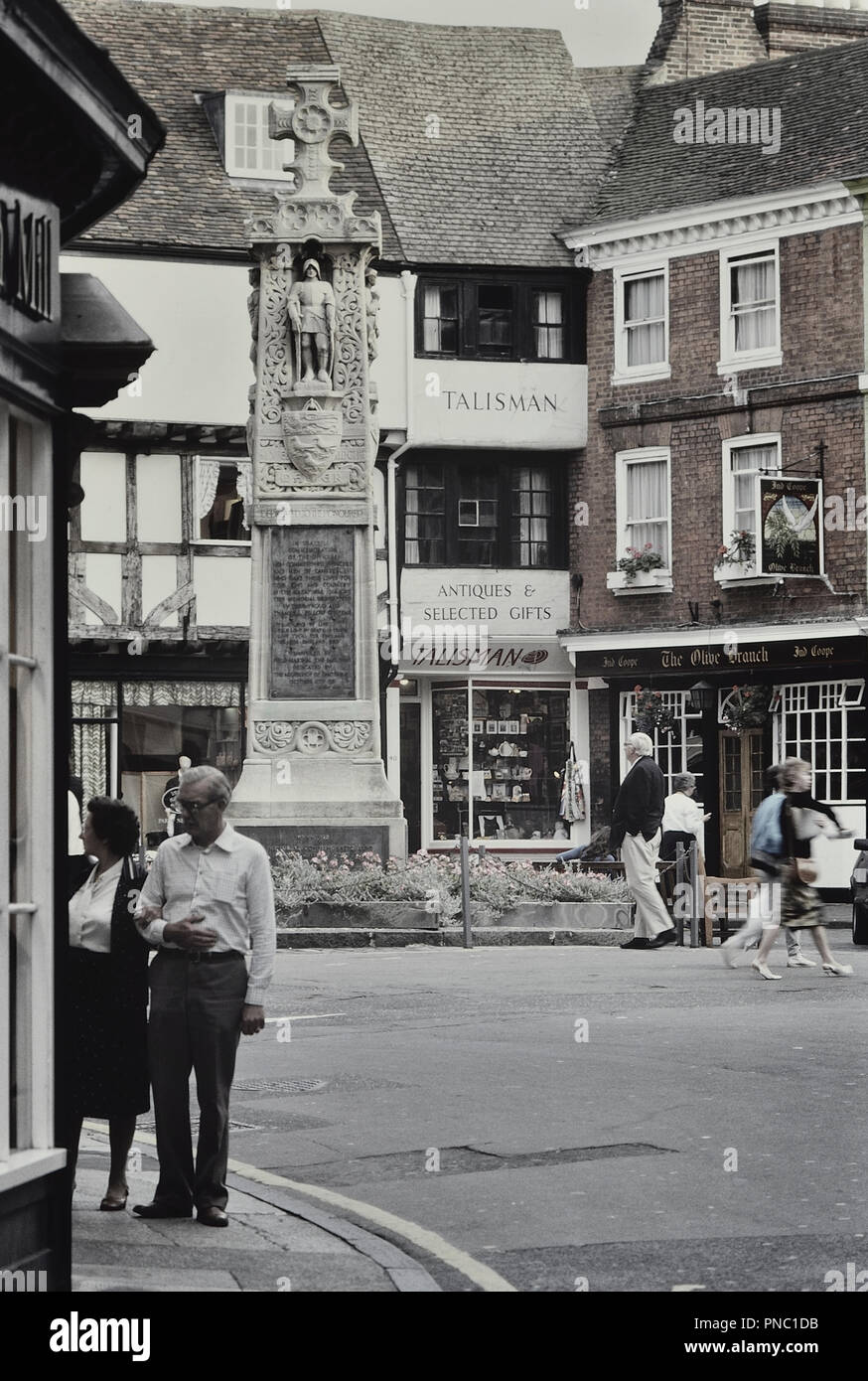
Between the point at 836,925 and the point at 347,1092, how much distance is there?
16.2 meters

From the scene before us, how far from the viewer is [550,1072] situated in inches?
480

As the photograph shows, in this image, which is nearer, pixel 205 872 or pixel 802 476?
pixel 205 872

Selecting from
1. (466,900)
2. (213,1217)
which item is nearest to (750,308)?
(466,900)

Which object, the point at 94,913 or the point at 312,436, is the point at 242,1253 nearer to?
the point at 94,913

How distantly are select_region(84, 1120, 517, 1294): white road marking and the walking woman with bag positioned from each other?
26.4 ft

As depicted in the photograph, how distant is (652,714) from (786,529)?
4.09 metres

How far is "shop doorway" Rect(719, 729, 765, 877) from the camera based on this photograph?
34.6 meters

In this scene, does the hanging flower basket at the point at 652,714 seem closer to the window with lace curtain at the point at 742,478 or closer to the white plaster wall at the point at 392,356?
A: the window with lace curtain at the point at 742,478

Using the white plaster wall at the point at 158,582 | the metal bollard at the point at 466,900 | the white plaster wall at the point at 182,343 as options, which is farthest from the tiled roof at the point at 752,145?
the metal bollard at the point at 466,900

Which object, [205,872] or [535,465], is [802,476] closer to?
[535,465]

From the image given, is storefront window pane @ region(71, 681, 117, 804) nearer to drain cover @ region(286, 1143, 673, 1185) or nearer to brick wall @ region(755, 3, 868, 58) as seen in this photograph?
brick wall @ region(755, 3, 868, 58)
